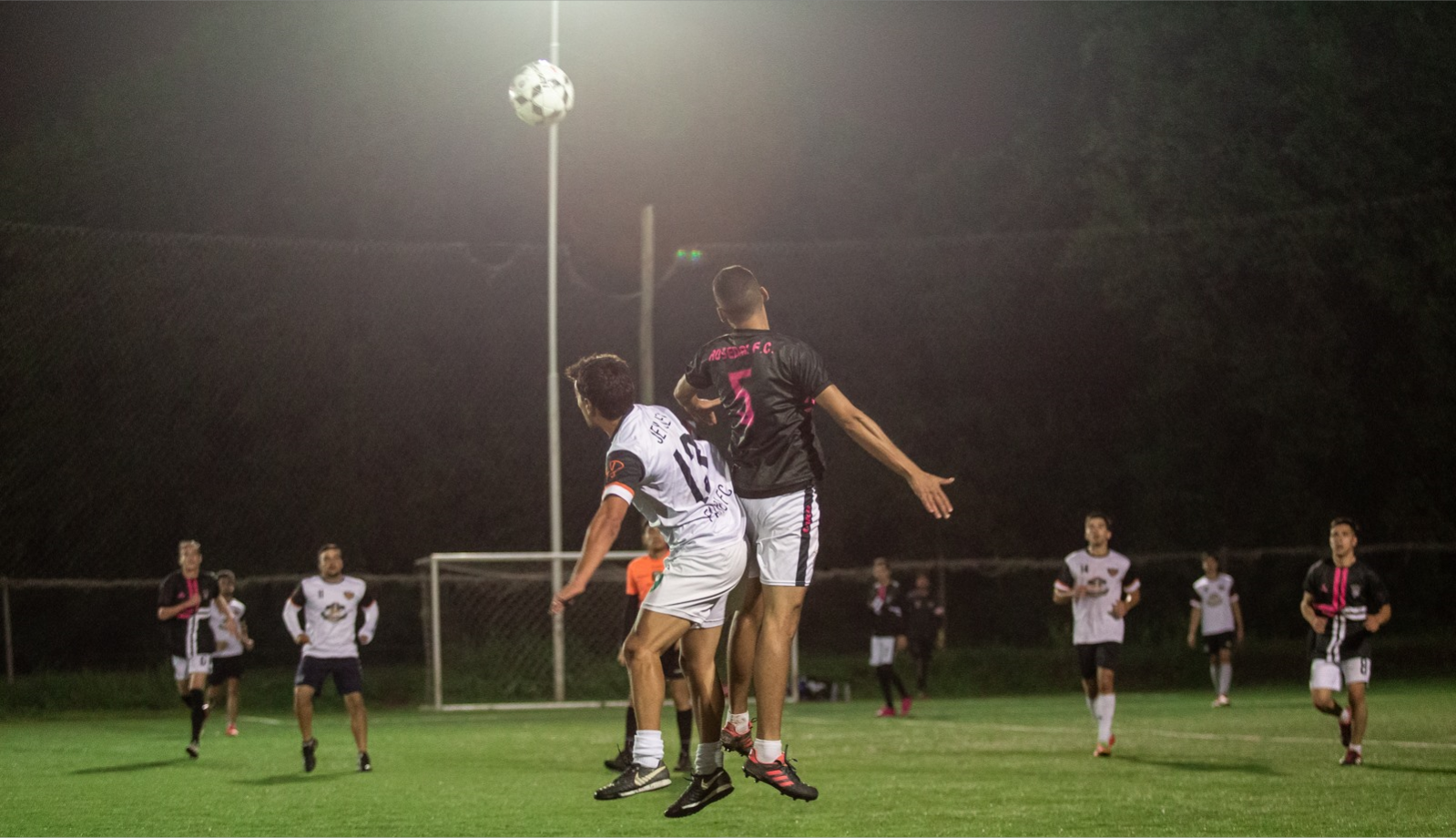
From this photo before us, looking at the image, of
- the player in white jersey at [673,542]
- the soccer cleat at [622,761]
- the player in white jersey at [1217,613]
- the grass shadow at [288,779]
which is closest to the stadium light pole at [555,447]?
the grass shadow at [288,779]

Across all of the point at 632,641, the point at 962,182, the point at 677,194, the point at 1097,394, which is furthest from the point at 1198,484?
the point at 632,641

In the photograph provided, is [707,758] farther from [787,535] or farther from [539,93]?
[539,93]

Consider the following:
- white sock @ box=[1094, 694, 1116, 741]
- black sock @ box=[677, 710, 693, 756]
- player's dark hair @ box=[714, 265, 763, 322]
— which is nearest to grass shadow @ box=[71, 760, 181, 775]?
black sock @ box=[677, 710, 693, 756]

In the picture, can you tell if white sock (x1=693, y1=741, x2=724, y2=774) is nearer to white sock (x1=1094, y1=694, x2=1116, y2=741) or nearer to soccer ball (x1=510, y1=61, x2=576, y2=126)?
white sock (x1=1094, y1=694, x2=1116, y2=741)

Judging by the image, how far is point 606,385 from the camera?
7.30 metres

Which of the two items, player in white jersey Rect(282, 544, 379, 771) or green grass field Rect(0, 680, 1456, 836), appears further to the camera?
player in white jersey Rect(282, 544, 379, 771)

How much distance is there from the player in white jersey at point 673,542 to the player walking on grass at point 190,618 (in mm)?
11594

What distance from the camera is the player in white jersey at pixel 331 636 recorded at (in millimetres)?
15680

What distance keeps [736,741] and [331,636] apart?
9.33 m

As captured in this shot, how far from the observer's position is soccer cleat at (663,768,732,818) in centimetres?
718

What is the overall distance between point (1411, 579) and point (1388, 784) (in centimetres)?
2023

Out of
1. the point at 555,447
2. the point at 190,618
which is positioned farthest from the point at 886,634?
the point at 190,618

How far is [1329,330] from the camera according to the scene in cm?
3303

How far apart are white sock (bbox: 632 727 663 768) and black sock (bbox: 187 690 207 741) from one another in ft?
37.0
